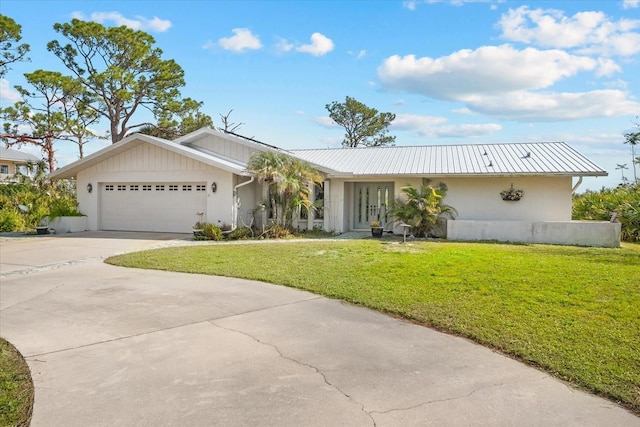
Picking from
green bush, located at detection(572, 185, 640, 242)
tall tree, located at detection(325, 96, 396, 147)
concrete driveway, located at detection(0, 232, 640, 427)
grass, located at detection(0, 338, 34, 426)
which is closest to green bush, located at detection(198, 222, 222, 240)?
concrete driveway, located at detection(0, 232, 640, 427)

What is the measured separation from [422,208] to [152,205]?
1053 cm

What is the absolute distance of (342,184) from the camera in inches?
676

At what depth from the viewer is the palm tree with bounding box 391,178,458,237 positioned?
15.0m

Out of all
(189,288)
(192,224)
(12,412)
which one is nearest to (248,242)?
(192,224)

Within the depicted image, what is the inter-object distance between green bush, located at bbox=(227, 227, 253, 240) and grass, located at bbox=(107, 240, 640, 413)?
225cm

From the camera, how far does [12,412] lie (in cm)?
325

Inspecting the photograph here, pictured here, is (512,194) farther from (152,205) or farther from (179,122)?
(179,122)

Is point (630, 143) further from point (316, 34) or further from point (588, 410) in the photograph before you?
point (588, 410)

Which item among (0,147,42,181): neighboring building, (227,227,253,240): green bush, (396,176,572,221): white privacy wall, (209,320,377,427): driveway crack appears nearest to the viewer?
(209,320,377,427): driveway crack

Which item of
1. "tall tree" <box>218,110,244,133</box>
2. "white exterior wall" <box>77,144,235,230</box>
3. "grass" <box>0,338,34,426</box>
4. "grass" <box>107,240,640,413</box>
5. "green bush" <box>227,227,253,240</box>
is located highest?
"tall tree" <box>218,110,244,133</box>

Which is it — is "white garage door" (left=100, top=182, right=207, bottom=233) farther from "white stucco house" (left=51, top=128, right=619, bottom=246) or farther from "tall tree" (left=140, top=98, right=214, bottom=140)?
"tall tree" (left=140, top=98, right=214, bottom=140)

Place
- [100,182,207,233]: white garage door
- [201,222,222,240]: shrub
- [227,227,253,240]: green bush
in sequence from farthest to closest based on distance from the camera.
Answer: [100,182,207,233]: white garage door < [227,227,253,240]: green bush < [201,222,222,240]: shrub

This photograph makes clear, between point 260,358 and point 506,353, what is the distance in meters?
2.54

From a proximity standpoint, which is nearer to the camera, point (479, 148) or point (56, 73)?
point (479, 148)
